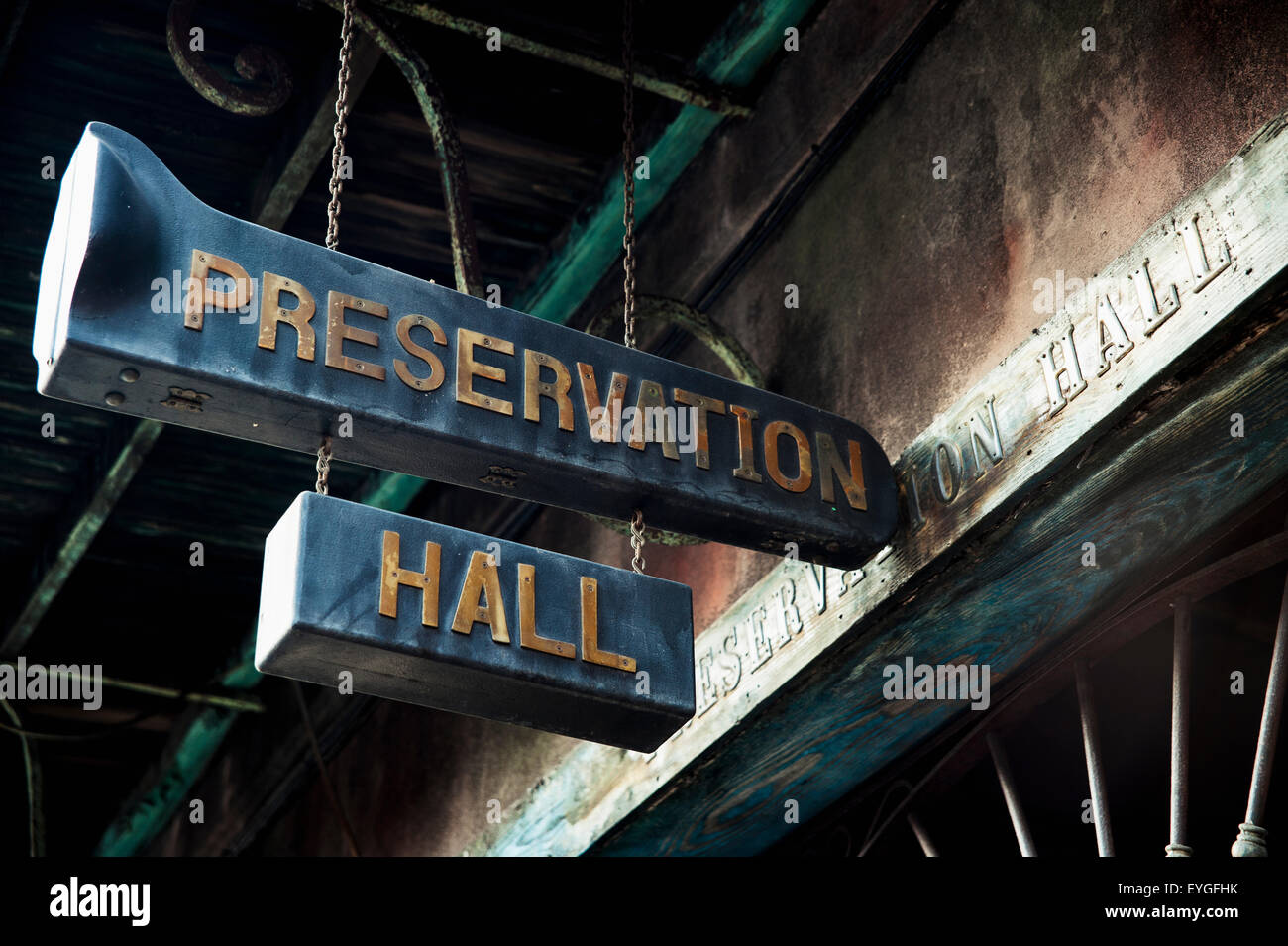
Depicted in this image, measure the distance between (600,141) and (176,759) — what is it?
4.10m

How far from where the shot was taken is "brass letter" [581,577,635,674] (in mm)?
2678

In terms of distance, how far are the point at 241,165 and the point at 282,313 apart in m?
2.07

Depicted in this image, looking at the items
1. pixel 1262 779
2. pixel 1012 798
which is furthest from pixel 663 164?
pixel 1262 779

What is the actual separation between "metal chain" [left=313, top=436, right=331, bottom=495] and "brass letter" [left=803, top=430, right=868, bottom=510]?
3.25 feet

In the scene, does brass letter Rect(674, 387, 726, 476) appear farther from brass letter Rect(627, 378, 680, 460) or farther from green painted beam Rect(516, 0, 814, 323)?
green painted beam Rect(516, 0, 814, 323)

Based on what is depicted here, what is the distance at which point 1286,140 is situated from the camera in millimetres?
2576

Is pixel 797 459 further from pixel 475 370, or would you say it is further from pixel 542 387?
pixel 475 370

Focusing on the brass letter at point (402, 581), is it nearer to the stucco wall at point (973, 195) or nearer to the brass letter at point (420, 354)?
the brass letter at point (420, 354)

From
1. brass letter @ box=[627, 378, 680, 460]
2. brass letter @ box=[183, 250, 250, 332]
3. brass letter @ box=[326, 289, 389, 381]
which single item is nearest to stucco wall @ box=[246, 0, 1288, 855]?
brass letter @ box=[627, 378, 680, 460]

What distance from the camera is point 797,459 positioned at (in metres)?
3.09

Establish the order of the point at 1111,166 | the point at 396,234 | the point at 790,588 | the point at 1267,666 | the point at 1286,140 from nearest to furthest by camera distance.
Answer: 1. the point at 1286,140
2. the point at 1111,166
3. the point at 790,588
4. the point at 1267,666
5. the point at 396,234

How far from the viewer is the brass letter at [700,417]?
2967 mm
